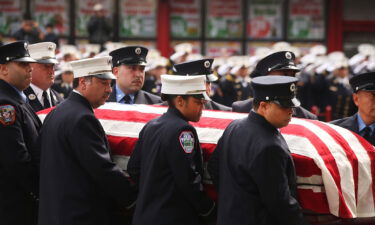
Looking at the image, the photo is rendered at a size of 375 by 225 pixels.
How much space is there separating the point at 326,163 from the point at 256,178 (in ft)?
1.83

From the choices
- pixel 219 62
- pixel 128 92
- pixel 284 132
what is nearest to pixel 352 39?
pixel 219 62

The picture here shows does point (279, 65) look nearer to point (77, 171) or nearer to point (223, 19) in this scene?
point (77, 171)

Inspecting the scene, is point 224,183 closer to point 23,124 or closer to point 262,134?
point 262,134

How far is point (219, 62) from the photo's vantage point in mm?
14695

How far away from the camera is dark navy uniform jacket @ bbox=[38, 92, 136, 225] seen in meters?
3.98

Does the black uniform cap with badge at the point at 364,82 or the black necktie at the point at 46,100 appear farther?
the black necktie at the point at 46,100

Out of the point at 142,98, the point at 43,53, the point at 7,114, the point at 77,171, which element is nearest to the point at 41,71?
the point at 43,53

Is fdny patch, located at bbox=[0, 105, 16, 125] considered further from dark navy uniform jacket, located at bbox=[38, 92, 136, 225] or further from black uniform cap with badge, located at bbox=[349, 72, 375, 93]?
black uniform cap with badge, located at bbox=[349, 72, 375, 93]

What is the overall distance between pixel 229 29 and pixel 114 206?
509 inches

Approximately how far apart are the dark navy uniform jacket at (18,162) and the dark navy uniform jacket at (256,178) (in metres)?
1.27

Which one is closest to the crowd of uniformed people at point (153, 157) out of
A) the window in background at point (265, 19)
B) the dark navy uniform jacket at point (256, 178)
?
the dark navy uniform jacket at point (256, 178)

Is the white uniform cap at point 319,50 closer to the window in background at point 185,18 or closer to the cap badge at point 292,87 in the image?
the window in background at point 185,18

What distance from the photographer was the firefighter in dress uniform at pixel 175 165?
381 centimetres

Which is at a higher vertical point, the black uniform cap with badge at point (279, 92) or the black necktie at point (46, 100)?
the black uniform cap with badge at point (279, 92)
